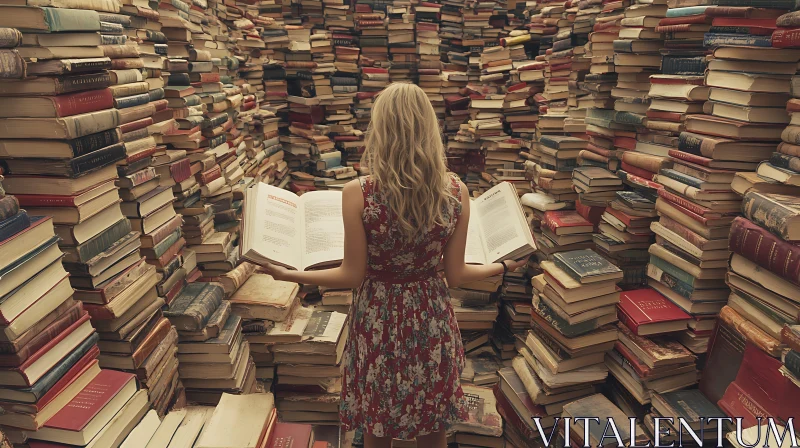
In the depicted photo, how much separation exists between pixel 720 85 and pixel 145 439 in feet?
8.21

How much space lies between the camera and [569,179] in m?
3.46

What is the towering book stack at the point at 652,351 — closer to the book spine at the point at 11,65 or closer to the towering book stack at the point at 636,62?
the towering book stack at the point at 636,62

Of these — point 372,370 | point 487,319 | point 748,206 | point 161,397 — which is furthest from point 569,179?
point 161,397

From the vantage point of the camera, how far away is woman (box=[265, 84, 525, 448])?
155 centimetres

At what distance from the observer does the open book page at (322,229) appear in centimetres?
180

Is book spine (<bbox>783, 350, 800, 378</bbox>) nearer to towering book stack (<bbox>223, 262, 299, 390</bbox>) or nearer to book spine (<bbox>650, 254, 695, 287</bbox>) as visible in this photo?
book spine (<bbox>650, 254, 695, 287</bbox>)

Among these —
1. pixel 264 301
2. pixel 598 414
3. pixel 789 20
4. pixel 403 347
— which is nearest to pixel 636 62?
pixel 789 20

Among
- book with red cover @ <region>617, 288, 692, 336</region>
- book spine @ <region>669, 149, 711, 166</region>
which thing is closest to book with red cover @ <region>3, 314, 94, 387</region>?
book with red cover @ <region>617, 288, 692, 336</region>

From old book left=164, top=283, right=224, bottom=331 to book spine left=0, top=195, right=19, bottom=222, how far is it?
1.01 metres

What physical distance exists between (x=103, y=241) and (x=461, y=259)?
1.31 metres

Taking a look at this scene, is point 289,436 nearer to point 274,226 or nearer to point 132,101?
point 274,226

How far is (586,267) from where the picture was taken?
2.48 meters

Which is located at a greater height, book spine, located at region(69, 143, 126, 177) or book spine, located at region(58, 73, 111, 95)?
book spine, located at region(58, 73, 111, 95)

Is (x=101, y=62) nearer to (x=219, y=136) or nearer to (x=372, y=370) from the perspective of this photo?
(x=372, y=370)
